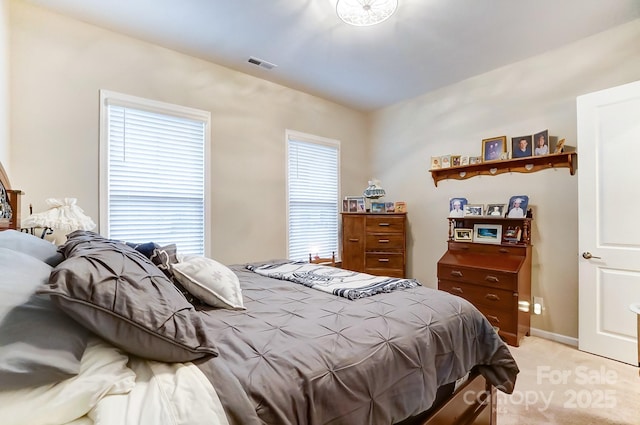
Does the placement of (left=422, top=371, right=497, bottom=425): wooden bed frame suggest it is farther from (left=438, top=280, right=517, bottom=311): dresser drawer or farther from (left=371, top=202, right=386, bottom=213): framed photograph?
(left=371, top=202, right=386, bottom=213): framed photograph

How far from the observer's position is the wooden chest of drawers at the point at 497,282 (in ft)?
9.05

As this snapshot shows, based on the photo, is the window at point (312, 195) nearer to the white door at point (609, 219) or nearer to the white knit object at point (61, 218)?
the white knit object at point (61, 218)

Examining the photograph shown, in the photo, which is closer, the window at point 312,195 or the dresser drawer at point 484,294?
the dresser drawer at point 484,294

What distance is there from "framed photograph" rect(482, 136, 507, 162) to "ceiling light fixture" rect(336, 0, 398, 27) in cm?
191

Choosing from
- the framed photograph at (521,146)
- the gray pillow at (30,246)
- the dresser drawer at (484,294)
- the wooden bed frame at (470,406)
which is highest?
the framed photograph at (521,146)

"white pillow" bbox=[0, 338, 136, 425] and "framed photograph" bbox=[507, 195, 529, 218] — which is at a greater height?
"framed photograph" bbox=[507, 195, 529, 218]

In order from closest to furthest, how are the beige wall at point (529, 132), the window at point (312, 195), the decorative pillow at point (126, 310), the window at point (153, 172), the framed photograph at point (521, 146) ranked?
the decorative pillow at point (126, 310)
the window at point (153, 172)
the beige wall at point (529, 132)
the framed photograph at point (521, 146)
the window at point (312, 195)

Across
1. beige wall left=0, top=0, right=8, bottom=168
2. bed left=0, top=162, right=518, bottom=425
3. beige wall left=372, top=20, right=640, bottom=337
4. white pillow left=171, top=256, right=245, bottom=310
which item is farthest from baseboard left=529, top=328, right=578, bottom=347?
beige wall left=0, top=0, right=8, bottom=168

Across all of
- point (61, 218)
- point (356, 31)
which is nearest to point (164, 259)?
point (61, 218)

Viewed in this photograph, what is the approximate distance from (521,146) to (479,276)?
4.64 feet

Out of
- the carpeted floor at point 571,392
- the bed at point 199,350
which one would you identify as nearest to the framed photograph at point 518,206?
Answer: the carpeted floor at point 571,392

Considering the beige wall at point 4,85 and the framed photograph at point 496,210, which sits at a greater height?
the beige wall at point 4,85

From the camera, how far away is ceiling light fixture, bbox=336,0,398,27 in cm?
208

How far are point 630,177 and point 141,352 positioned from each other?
11.2ft
